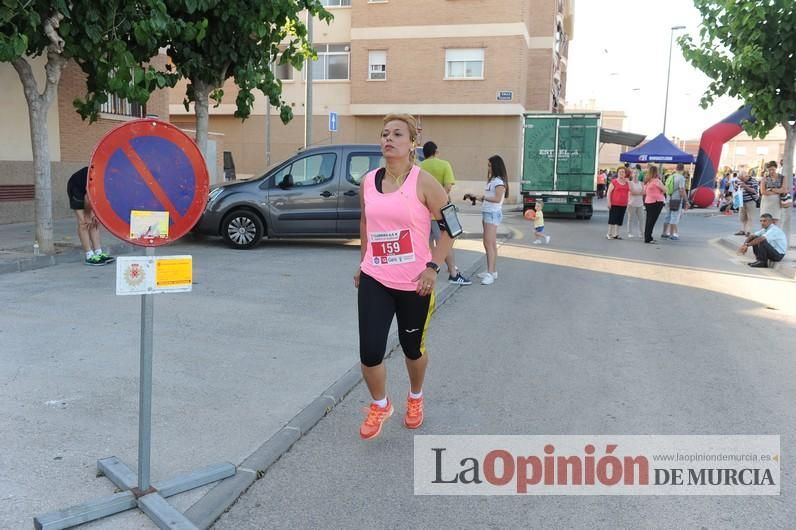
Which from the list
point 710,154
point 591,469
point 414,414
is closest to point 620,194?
point 414,414

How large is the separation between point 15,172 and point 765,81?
617 inches

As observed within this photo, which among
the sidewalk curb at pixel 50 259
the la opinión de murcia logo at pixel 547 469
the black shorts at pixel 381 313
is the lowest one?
the la opinión de murcia logo at pixel 547 469

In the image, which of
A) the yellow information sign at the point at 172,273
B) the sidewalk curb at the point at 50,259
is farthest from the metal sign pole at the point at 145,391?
the sidewalk curb at the point at 50,259

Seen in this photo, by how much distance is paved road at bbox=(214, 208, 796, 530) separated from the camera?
326 cm

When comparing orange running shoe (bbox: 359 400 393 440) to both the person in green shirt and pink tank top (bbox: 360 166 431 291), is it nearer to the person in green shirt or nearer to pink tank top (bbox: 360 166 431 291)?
pink tank top (bbox: 360 166 431 291)

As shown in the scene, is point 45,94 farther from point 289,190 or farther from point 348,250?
point 348,250

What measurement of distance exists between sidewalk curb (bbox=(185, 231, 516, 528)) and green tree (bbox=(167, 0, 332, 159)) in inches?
297

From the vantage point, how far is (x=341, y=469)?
3.67m

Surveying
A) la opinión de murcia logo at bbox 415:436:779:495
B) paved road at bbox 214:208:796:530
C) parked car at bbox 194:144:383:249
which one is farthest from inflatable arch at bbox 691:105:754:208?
la opinión de murcia logo at bbox 415:436:779:495

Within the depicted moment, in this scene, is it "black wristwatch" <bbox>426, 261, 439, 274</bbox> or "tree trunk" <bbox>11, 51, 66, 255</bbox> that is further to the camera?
"tree trunk" <bbox>11, 51, 66, 255</bbox>

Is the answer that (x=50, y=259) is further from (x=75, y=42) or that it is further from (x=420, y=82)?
(x=420, y=82)

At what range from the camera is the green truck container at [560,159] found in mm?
21188

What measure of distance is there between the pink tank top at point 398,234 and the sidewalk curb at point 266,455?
1111 mm

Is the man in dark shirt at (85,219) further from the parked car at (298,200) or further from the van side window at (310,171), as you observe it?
the van side window at (310,171)
